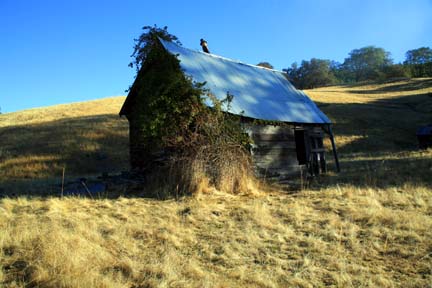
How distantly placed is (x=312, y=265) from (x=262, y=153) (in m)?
7.66

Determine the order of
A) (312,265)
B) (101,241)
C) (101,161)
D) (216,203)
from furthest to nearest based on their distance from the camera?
(101,161), (216,203), (101,241), (312,265)

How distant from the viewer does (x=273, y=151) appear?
1271 centimetres

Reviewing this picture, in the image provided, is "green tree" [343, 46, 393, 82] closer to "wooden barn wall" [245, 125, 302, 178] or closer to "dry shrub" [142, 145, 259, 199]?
"wooden barn wall" [245, 125, 302, 178]

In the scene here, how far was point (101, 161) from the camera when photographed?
21.1 m

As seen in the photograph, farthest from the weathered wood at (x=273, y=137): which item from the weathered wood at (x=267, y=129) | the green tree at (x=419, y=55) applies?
the green tree at (x=419, y=55)

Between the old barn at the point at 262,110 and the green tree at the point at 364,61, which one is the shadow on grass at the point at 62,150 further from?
the green tree at the point at 364,61

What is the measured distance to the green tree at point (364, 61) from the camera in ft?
361

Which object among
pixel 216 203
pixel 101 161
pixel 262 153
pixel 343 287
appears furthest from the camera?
pixel 101 161

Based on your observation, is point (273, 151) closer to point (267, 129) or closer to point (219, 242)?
point (267, 129)

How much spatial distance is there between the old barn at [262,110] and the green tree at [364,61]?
101064 mm

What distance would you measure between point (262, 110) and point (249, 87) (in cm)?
164

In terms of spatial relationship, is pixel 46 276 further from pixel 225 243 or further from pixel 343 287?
pixel 343 287

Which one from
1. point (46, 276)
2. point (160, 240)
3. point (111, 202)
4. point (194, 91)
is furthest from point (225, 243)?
point (194, 91)

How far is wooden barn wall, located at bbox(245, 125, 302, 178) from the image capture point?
→ 12.1 meters
